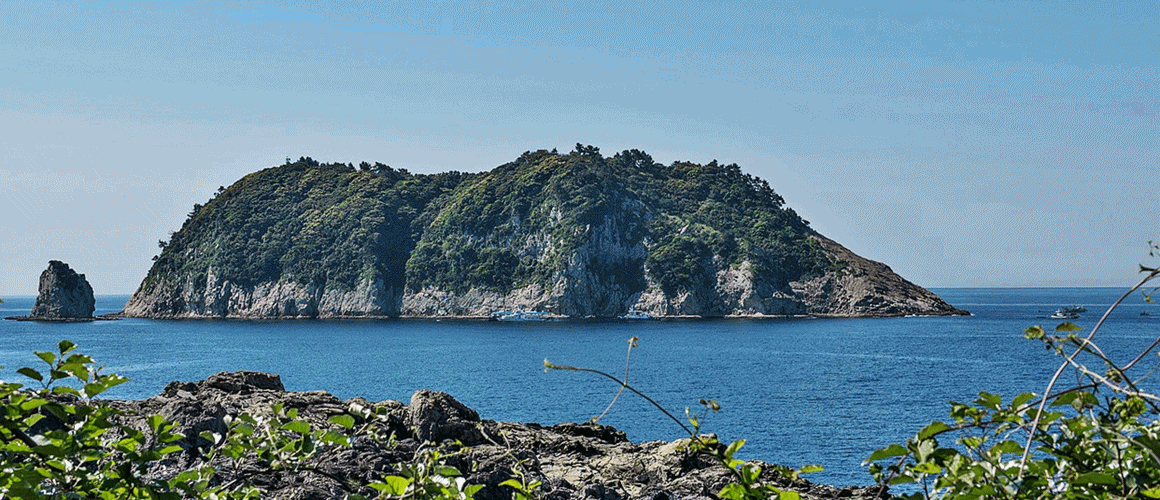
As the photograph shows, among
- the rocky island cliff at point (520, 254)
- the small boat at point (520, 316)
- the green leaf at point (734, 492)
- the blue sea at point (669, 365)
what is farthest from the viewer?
the rocky island cliff at point (520, 254)

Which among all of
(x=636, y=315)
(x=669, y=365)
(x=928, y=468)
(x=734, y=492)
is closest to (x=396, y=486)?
(x=734, y=492)

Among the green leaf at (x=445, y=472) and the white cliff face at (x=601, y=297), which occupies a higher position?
the white cliff face at (x=601, y=297)

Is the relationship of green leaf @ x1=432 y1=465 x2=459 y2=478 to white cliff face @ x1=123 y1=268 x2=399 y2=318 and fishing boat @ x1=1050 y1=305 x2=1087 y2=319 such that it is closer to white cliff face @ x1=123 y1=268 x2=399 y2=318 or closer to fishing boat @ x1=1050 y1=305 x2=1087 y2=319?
fishing boat @ x1=1050 y1=305 x2=1087 y2=319

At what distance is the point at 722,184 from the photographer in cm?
18500

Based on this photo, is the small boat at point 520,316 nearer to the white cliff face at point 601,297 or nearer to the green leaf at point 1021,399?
the white cliff face at point 601,297

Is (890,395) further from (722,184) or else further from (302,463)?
(722,184)

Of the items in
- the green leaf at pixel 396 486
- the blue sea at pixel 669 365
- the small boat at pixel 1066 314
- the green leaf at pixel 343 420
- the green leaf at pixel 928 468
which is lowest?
the blue sea at pixel 669 365

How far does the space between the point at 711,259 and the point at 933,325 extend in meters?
37.5

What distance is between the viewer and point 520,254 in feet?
513

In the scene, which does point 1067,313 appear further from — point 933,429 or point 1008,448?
point 933,429

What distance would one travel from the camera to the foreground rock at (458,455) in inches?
465

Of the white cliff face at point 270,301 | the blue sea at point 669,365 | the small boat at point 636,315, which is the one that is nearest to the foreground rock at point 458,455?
the blue sea at point 669,365

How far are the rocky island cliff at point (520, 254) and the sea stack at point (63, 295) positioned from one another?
13159 mm

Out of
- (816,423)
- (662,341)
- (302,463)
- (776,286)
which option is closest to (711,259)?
(776,286)
